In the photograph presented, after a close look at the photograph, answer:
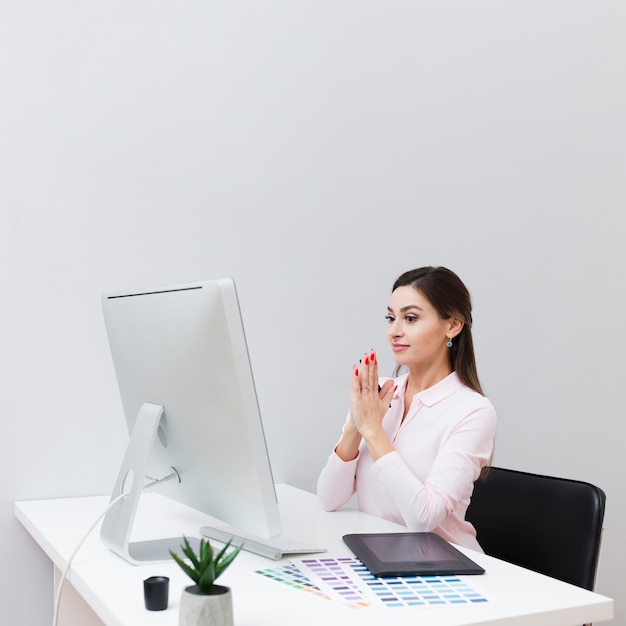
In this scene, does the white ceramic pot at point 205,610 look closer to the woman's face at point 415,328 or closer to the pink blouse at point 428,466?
the pink blouse at point 428,466

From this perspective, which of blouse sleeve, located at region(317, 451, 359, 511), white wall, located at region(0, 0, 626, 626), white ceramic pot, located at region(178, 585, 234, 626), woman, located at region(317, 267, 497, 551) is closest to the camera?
white ceramic pot, located at region(178, 585, 234, 626)

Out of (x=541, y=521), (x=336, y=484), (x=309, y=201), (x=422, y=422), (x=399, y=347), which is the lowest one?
(x=541, y=521)

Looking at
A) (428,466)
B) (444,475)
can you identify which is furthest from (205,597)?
(428,466)

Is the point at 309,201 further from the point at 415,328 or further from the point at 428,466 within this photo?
the point at 428,466

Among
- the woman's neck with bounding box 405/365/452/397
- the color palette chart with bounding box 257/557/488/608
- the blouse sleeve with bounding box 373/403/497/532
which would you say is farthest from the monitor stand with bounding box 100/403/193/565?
the woman's neck with bounding box 405/365/452/397

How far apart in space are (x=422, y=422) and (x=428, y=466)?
0.11m

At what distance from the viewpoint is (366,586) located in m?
1.29

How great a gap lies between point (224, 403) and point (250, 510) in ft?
0.62

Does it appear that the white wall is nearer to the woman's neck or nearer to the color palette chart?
the woman's neck

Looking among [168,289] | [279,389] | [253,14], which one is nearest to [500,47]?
[253,14]

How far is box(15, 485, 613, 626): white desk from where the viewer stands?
1.14 m

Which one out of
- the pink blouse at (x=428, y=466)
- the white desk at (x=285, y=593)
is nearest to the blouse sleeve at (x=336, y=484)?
the pink blouse at (x=428, y=466)

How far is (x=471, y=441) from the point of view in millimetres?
1852

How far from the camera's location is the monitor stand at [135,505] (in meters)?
1.42
